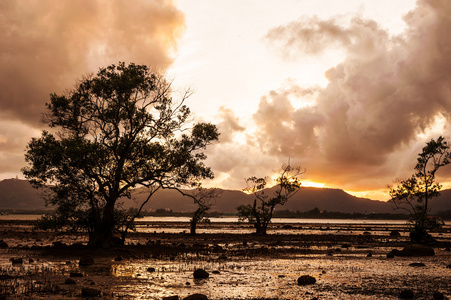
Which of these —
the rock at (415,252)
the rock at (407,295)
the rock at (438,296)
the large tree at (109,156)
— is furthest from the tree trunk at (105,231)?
the rock at (438,296)

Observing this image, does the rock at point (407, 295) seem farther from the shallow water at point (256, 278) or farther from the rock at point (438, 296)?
the rock at point (438, 296)

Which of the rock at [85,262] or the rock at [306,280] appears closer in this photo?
the rock at [306,280]

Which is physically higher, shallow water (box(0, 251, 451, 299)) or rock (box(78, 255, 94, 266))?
rock (box(78, 255, 94, 266))

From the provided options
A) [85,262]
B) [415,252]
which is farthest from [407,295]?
[415,252]

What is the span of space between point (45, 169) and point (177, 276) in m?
18.1

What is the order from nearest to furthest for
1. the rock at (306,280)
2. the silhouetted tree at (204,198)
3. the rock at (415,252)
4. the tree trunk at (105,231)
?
the rock at (306,280) → the rock at (415,252) → the tree trunk at (105,231) → the silhouetted tree at (204,198)

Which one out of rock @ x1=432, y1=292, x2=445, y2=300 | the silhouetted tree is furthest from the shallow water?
the silhouetted tree

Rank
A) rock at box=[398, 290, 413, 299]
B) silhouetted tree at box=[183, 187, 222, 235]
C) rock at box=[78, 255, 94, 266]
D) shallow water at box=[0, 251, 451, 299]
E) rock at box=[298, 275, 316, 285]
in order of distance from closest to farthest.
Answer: rock at box=[398, 290, 413, 299]
shallow water at box=[0, 251, 451, 299]
rock at box=[298, 275, 316, 285]
rock at box=[78, 255, 94, 266]
silhouetted tree at box=[183, 187, 222, 235]

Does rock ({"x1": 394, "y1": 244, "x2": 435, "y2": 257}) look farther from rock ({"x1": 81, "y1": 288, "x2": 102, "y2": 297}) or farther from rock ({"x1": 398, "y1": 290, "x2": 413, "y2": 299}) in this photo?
rock ({"x1": 81, "y1": 288, "x2": 102, "y2": 297})

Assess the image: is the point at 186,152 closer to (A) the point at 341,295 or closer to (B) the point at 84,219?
(B) the point at 84,219

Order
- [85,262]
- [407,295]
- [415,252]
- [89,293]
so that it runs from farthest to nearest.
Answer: [415,252] → [85,262] → [407,295] → [89,293]

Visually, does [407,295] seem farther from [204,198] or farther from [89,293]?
[204,198]

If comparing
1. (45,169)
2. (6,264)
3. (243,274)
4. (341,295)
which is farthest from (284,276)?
(45,169)

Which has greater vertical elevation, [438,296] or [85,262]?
[85,262]
